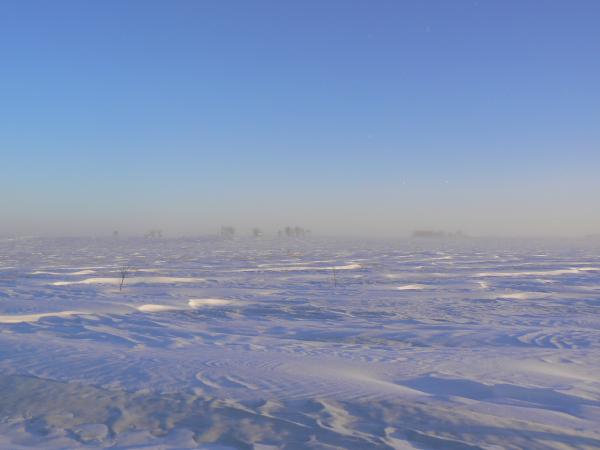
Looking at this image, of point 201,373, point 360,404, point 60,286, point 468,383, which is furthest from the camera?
point 60,286

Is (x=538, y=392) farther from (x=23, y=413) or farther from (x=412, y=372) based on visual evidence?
(x=23, y=413)

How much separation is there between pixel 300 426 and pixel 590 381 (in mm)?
2336

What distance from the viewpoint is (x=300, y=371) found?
426cm

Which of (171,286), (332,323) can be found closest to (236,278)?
(171,286)

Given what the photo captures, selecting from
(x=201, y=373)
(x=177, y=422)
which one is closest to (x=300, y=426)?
(x=177, y=422)

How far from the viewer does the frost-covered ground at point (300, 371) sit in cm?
308

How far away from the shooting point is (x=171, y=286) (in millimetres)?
10555

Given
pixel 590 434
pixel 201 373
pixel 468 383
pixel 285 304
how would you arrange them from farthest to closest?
pixel 285 304, pixel 201 373, pixel 468 383, pixel 590 434

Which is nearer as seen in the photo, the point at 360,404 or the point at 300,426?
the point at 300,426

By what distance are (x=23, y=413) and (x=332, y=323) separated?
12.7 feet

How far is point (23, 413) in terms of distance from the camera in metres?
3.37

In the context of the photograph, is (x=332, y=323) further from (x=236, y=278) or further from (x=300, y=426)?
(x=236, y=278)

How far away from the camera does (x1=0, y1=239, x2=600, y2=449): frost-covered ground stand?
308cm

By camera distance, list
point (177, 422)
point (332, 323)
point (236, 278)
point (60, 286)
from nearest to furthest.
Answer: point (177, 422) < point (332, 323) < point (60, 286) < point (236, 278)
